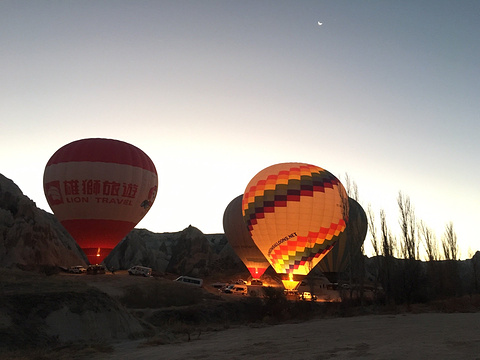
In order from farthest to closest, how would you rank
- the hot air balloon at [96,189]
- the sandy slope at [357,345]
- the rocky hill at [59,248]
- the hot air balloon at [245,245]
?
1. the hot air balloon at [245,245]
2. the rocky hill at [59,248]
3. the hot air balloon at [96,189]
4. the sandy slope at [357,345]

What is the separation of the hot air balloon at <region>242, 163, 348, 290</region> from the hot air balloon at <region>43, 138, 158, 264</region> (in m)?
12.5

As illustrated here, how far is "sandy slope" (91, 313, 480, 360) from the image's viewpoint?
9.64 metres

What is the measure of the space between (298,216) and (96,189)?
62.4 feet

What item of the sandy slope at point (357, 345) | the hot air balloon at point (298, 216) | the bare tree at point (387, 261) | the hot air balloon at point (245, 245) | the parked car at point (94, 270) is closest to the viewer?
the sandy slope at point (357, 345)

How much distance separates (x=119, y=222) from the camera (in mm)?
38188

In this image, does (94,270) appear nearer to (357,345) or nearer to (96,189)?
(96,189)

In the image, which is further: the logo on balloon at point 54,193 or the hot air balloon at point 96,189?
the logo on balloon at point 54,193

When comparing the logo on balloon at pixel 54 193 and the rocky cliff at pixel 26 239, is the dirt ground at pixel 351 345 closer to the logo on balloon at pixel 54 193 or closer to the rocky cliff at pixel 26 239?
the logo on balloon at pixel 54 193

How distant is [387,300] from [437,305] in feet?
12.2

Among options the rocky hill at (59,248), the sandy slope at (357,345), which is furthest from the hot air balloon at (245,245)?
the sandy slope at (357,345)

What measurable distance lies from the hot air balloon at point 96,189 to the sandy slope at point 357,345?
22.9 metres

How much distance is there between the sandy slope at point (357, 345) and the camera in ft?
31.6

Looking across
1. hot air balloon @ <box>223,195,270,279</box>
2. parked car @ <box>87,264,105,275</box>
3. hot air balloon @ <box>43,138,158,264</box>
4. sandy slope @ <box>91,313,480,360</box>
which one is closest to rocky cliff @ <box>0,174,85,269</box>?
parked car @ <box>87,264,105,275</box>

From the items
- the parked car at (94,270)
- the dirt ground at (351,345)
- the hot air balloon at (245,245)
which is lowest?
the dirt ground at (351,345)
